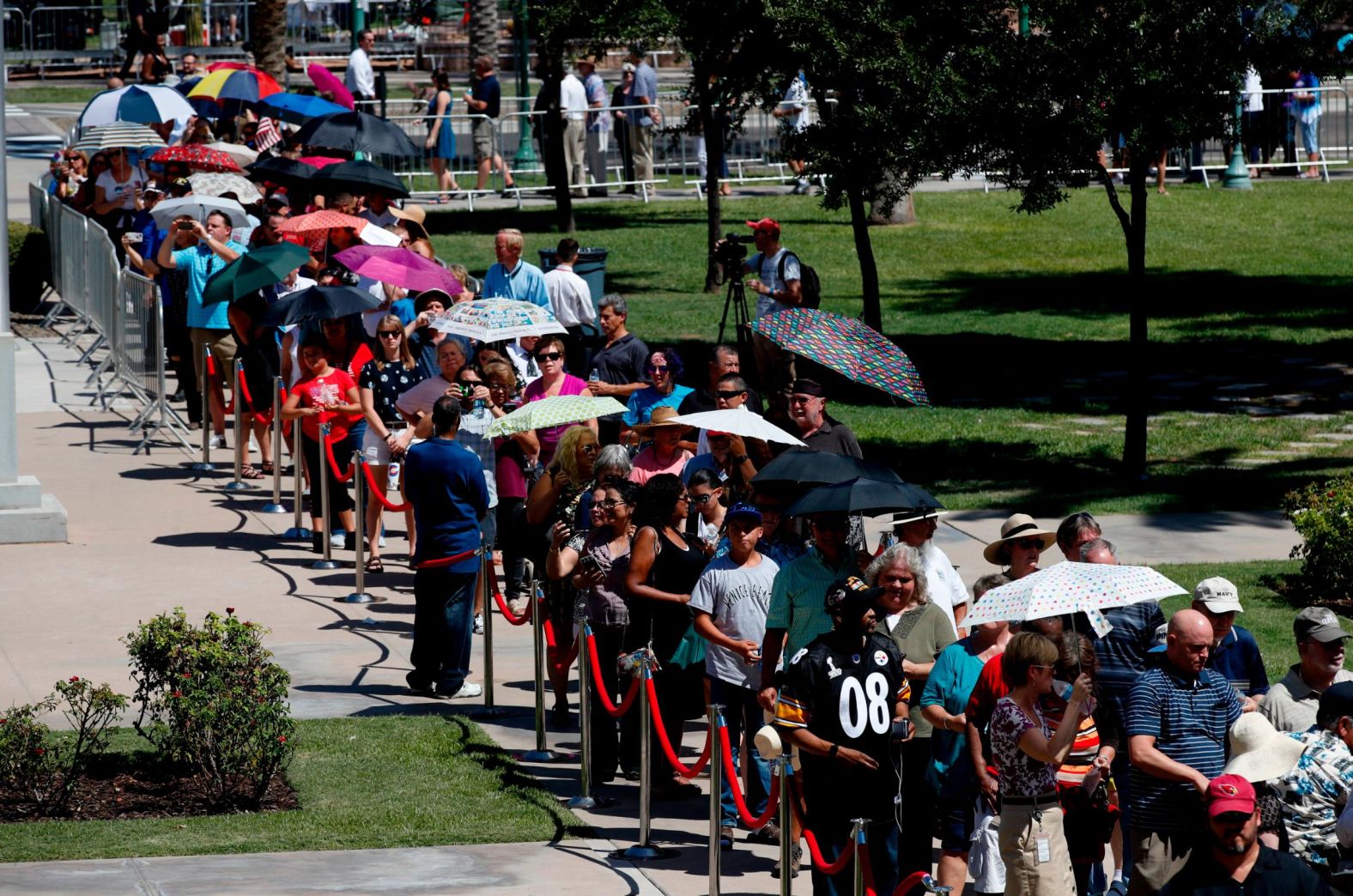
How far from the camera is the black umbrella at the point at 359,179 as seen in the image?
1880 centimetres

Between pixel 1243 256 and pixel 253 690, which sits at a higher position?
pixel 1243 256

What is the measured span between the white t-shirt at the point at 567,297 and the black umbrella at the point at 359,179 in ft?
8.99

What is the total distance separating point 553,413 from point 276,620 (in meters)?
2.91

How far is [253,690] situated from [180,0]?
44.9m

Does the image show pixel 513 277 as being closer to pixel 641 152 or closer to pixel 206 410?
pixel 206 410

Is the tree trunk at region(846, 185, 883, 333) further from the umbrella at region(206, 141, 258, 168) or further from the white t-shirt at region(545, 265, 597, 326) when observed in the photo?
the umbrella at region(206, 141, 258, 168)

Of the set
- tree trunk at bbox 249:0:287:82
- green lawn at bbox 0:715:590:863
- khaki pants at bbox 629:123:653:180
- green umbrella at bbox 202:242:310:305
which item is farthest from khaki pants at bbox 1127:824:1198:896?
tree trunk at bbox 249:0:287:82

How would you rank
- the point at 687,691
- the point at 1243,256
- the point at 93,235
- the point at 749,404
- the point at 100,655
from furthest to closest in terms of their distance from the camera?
1. the point at 1243,256
2. the point at 93,235
3. the point at 749,404
4. the point at 100,655
5. the point at 687,691

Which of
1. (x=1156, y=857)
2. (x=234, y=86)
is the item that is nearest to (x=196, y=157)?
(x=234, y=86)

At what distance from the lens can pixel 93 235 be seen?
21.5m

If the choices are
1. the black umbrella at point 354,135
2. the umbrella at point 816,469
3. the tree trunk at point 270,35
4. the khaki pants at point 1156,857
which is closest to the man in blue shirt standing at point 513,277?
the umbrella at point 816,469

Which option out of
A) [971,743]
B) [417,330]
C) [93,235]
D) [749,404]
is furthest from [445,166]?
[971,743]

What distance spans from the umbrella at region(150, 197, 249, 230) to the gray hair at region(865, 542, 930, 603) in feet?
37.9

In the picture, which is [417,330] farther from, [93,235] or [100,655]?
[93,235]
